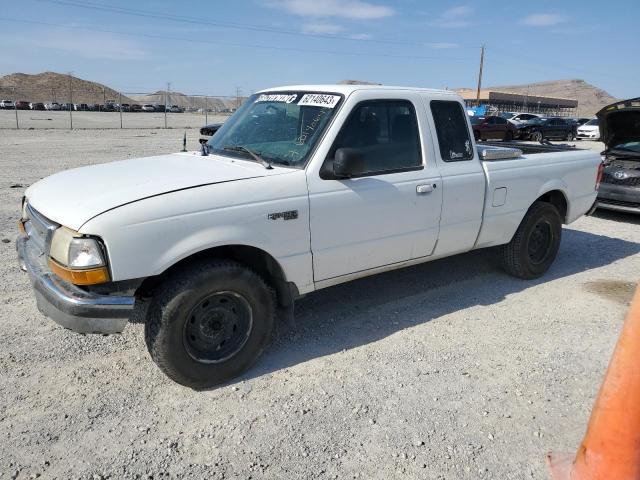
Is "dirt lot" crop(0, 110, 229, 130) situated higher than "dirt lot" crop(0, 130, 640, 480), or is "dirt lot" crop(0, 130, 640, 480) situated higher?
"dirt lot" crop(0, 110, 229, 130)

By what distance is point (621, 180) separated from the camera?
8.49 meters

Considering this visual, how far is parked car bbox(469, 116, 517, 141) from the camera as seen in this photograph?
25.8 m

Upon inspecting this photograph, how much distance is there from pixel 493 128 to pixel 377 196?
2449 cm

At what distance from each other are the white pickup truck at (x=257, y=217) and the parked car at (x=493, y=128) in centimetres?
2218

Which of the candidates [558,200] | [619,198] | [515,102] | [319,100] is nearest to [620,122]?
[619,198]

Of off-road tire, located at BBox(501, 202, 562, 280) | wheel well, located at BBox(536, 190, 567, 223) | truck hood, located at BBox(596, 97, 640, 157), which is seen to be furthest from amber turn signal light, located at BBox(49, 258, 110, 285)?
truck hood, located at BBox(596, 97, 640, 157)

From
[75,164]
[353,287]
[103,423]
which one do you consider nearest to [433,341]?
[353,287]

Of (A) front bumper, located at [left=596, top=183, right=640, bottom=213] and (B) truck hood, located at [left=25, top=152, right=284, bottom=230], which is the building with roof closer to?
(A) front bumper, located at [left=596, top=183, right=640, bottom=213]

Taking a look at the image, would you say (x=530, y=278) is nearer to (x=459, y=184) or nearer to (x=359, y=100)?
(x=459, y=184)

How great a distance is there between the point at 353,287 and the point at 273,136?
1.84 meters

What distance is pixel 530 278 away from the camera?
5508mm

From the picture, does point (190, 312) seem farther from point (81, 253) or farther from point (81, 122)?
point (81, 122)

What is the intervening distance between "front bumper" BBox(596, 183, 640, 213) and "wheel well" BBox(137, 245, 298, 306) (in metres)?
7.05

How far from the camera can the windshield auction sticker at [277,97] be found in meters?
4.21
